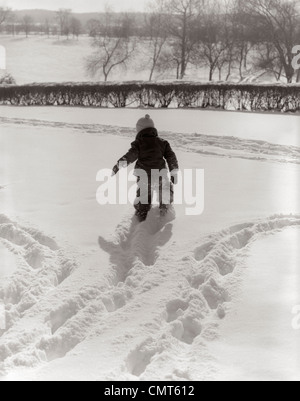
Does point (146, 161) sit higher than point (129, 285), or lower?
higher

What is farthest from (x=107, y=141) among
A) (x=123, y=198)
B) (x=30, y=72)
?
(x=30, y=72)

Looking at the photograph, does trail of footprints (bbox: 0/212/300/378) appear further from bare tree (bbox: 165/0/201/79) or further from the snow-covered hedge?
bare tree (bbox: 165/0/201/79)

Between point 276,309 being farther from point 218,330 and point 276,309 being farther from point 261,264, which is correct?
point 261,264

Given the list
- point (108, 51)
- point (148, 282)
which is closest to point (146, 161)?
point (148, 282)

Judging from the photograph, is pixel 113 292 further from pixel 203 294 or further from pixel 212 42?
pixel 212 42

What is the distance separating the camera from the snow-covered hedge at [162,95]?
18797mm

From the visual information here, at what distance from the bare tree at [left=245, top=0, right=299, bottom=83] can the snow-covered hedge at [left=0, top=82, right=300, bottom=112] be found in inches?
631

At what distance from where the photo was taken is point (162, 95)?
67.3ft

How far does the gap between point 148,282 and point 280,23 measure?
34.1 m

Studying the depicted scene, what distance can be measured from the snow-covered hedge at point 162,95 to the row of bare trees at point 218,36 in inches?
635

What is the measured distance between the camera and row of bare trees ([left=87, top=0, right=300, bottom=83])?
35.0 metres

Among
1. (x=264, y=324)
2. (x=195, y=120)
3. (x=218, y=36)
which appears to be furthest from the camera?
(x=218, y=36)

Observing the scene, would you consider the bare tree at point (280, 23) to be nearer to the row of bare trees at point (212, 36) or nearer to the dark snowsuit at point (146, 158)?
the row of bare trees at point (212, 36)

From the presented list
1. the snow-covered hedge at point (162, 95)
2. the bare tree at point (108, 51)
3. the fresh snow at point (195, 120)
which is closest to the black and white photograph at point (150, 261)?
the fresh snow at point (195, 120)
